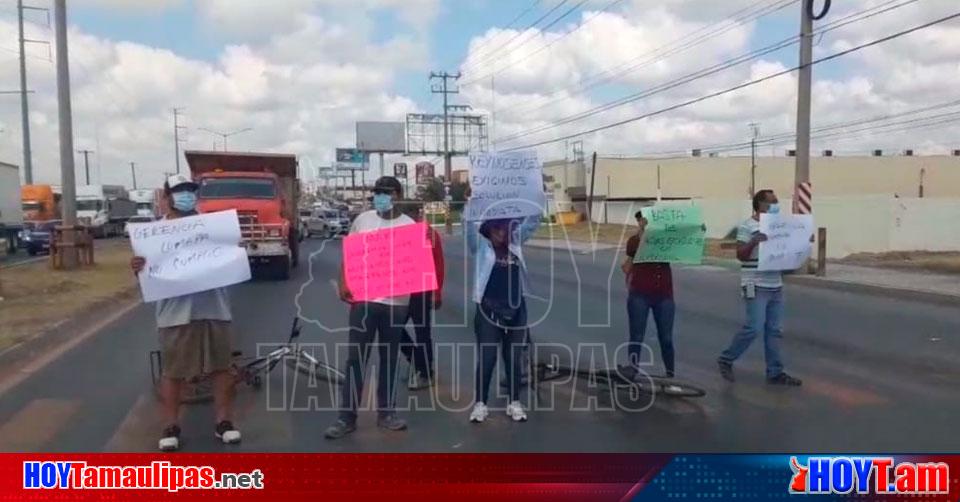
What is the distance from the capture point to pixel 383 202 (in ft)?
22.1

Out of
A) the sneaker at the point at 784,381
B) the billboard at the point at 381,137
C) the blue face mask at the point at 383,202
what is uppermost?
the billboard at the point at 381,137

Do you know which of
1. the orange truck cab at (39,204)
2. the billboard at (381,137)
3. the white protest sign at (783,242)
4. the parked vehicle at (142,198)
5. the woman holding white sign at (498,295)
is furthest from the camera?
the billboard at (381,137)

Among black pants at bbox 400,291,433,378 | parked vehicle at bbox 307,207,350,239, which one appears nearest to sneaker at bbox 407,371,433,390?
black pants at bbox 400,291,433,378

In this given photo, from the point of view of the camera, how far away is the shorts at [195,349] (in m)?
6.35

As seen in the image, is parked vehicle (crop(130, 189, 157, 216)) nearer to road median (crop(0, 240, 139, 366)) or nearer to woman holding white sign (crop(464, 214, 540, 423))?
road median (crop(0, 240, 139, 366))

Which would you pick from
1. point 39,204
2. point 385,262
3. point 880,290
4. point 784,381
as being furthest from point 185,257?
point 39,204

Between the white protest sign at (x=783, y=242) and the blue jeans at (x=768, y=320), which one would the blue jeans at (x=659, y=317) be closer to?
the blue jeans at (x=768, y=320)

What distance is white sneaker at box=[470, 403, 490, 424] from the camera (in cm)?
705

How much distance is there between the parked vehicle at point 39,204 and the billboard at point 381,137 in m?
39.1

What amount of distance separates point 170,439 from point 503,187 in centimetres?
301

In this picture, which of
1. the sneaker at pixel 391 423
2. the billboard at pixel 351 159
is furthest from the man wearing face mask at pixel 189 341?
the billboard at pixel 351 159

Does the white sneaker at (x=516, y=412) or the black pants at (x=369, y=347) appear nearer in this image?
the black pants at (x=369, y=347)

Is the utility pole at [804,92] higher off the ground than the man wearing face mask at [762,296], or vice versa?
the utility pole at [804,92]

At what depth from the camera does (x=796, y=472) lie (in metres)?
5.07
